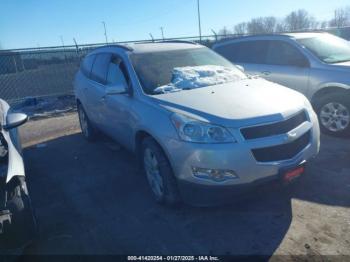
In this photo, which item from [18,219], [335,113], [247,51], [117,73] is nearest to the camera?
[18,219]

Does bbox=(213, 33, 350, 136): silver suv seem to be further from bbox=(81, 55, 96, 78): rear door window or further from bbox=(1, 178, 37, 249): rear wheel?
bbox=(1, 178, 37, 249): rear wheel

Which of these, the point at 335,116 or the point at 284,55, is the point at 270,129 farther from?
the point at 284,55

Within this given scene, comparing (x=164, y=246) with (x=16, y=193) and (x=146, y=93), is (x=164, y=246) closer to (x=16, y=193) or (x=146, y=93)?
(x=16, y=193)

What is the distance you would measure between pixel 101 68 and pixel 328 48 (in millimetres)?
4194

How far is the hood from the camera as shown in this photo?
11.0 ft

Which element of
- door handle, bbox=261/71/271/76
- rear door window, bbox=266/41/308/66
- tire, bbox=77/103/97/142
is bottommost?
tire, bbox=77/103/97/142

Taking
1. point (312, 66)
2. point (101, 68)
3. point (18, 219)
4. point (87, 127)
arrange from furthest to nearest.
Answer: point (87, 127) < point (312, 66) < point (101, 68) < point (18, 219)

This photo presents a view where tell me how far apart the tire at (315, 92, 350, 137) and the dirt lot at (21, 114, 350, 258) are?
0.49 metres

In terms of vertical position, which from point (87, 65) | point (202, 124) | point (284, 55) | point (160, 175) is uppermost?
point (87, 65)

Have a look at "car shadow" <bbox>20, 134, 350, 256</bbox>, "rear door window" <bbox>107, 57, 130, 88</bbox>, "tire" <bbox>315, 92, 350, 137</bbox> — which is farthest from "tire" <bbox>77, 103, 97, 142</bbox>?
"tire" <bbox>315, 92, 350, 137</bbox>

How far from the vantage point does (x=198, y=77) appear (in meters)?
4.47

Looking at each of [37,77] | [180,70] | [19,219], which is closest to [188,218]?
[19,219]

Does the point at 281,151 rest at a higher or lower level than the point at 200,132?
lower

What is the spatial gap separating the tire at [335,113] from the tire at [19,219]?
4.88 m
